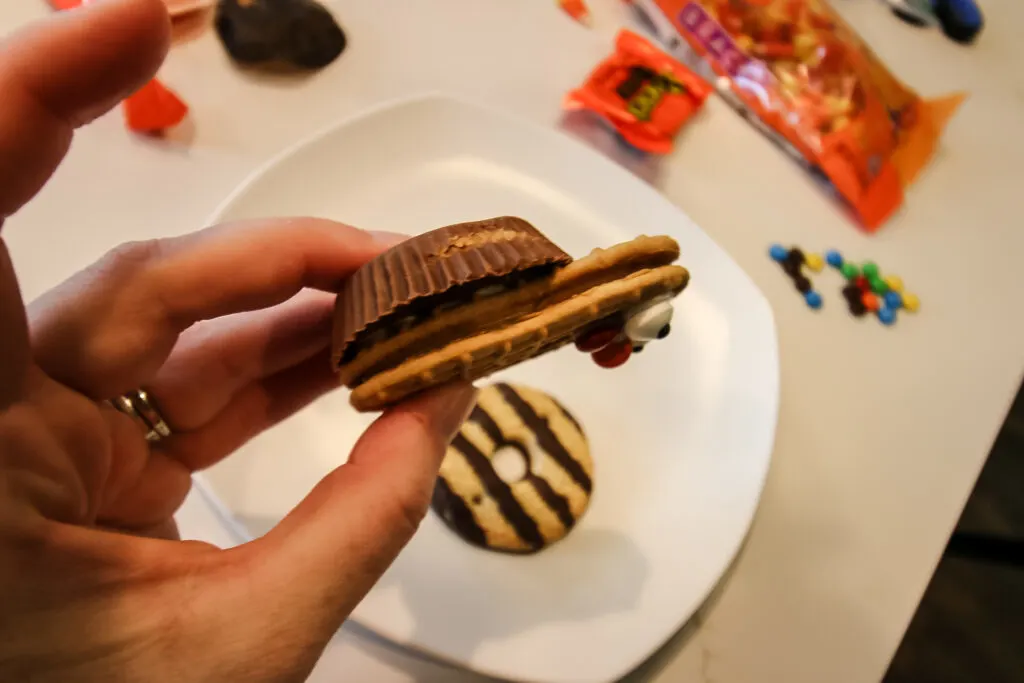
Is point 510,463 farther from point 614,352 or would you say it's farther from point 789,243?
point 789,243

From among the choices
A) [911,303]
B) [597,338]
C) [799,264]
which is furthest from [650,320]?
[911,303]

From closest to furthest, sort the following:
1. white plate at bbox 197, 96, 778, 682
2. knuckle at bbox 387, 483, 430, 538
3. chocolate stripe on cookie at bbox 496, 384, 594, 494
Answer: knuckle at bbox 387, 483, 430, 538, white plate at bbox 197, 96, 778, 682, chocolate stripe on cookie at bbox 496, 384, 594, 494

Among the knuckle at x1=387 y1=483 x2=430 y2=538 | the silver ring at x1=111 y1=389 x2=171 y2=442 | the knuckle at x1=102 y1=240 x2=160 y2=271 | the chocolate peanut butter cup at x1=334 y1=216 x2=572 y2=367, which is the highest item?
the chocolate peanut butter cup at x1=334 y1=216 x2=572 y2=367

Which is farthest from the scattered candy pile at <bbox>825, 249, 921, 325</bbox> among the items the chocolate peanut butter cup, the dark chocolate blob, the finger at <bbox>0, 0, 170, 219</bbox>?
the finger at <bbox>0, 0, 170, 219</bbox>

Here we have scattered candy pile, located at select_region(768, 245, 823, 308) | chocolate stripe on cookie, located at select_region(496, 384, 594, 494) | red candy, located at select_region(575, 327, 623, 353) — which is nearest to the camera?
red candy, located at select_region(575, 327, 623, 353)

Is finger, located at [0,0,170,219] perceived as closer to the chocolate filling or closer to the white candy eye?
the chocolate filling

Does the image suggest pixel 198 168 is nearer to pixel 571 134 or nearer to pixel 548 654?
pixel 571 134
